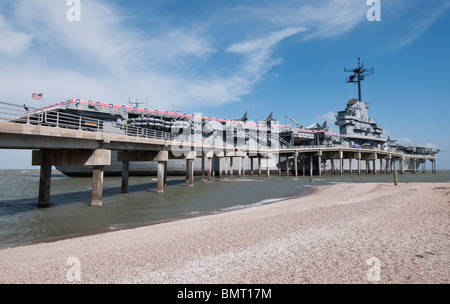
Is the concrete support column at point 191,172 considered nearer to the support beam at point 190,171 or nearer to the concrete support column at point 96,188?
the support beam at point 190,171

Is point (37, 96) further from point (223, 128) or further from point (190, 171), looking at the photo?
point (223, 128)

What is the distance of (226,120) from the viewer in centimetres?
5756

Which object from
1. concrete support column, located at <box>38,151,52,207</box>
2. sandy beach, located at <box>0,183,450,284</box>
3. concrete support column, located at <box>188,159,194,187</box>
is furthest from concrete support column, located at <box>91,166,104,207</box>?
concrete support column, located at <box>188,159,194,187</box>

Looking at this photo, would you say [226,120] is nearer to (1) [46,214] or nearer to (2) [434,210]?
(1) [46,214]

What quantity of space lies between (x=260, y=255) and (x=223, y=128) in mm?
51968

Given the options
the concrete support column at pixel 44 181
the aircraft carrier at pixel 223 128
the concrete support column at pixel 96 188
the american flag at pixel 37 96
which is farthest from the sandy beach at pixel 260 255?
the american flag at pixel 37 96

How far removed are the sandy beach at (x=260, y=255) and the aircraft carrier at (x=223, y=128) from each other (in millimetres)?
17711

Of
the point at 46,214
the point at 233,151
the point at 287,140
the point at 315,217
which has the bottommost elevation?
the point at 46,214

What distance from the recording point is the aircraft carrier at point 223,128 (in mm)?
38938

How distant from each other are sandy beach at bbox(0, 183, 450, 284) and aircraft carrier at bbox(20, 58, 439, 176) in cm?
1771

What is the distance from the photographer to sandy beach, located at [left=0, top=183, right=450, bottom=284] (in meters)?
4.45

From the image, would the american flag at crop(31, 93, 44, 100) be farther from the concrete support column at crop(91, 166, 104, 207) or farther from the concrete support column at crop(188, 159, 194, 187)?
the concrete support column at crop(188, 159, 194, 187)
